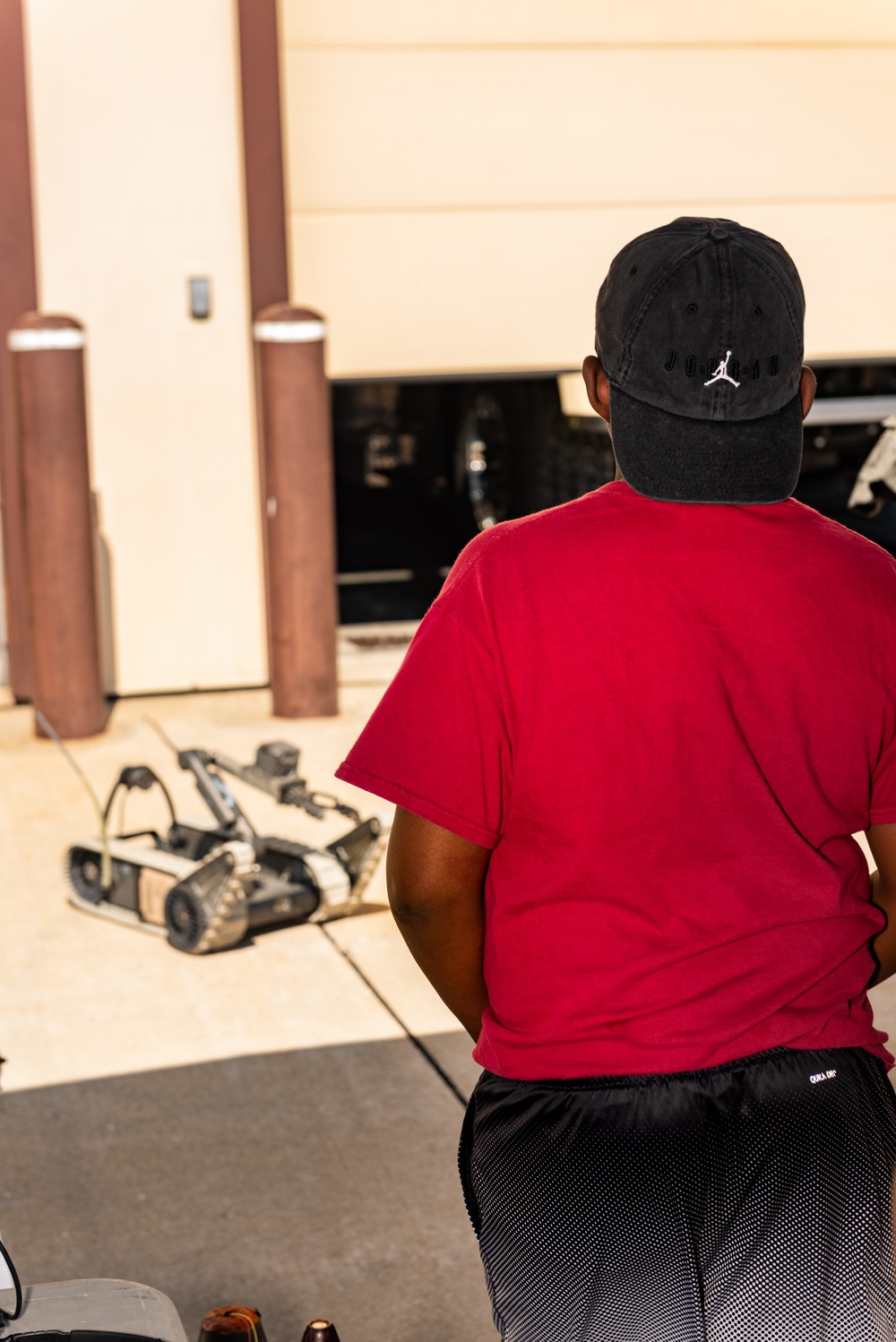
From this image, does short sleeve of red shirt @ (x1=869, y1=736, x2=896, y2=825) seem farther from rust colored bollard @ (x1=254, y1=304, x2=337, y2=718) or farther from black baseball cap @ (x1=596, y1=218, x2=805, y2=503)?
rust colored bollard @ (x1=254, y1=304, x2=337, y2=718)

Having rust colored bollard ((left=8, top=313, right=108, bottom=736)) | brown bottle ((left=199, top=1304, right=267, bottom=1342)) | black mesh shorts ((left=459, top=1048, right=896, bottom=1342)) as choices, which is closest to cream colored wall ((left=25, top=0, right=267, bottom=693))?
rust colored bollard ((left=8, top=313, right=108, bottom=736))

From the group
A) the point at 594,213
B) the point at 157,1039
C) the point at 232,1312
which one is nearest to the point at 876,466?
the point at 157,1039

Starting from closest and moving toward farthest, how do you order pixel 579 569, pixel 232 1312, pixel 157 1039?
pixel 579 569, pixel 232 1312, pixel 157 1039

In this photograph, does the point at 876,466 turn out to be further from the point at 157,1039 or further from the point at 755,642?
the point at 755,642

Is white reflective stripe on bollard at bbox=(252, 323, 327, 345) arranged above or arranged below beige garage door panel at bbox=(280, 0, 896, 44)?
below

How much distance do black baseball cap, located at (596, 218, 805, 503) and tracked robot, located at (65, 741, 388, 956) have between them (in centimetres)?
338

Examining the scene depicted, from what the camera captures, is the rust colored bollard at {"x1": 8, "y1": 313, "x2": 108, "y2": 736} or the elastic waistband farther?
the rust colored bollard at {"x1": 8, "y1": 313, "x2": 108, "y2": 736}

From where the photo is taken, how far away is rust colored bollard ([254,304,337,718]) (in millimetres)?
8328

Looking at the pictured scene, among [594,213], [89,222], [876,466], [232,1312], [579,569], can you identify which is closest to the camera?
[579,569]

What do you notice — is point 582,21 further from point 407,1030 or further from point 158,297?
point 407,1030

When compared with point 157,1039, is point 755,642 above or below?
above

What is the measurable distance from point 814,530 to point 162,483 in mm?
7341

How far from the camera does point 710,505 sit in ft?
6.04

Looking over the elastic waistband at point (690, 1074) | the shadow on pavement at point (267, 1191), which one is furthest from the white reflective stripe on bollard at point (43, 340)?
the elastic waistband at point (690, 1074)
